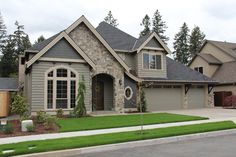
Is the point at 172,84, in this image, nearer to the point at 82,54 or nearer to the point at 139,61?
the point at 139,61

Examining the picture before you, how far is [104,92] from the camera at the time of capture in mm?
24969

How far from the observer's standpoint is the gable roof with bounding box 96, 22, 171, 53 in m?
27.2

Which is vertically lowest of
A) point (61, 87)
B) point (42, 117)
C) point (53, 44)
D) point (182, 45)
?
point (42, 117)

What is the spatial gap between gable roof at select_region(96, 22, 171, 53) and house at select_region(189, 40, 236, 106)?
10.2 m

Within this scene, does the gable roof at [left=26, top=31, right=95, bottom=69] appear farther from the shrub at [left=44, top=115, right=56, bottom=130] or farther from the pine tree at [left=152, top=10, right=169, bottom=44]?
the pine tree at [left=152, top=10, right=169, bottom=44]

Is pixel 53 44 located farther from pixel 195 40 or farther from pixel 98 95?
pixel 195 40

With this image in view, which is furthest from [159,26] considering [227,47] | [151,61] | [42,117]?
[42,117]

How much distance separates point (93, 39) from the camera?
23.1 metres

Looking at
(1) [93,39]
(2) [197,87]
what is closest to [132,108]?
(1) [93,39]

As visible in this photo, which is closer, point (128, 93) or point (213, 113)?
point (213, 113)

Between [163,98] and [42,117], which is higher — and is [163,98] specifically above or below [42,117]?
above

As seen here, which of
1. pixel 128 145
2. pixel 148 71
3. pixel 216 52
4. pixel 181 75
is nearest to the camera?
pixel 128 145

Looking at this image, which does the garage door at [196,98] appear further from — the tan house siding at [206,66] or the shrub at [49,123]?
the shrub at [49,123]

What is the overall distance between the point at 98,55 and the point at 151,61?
638cm
